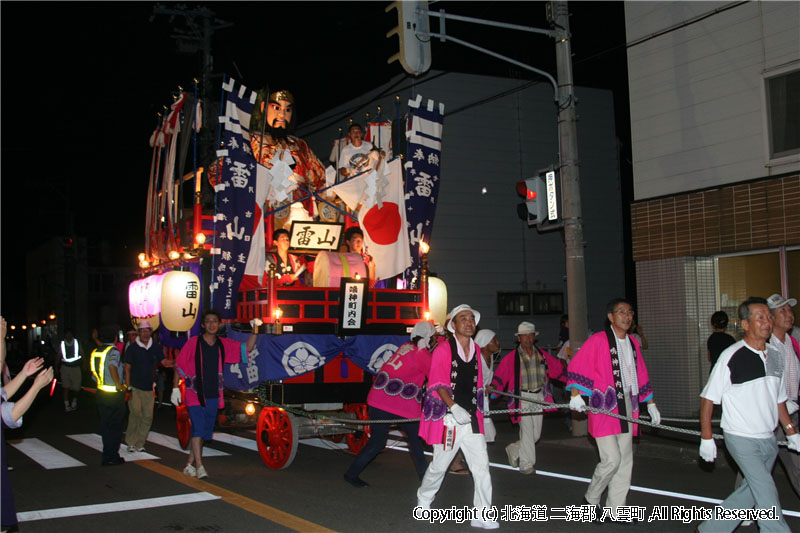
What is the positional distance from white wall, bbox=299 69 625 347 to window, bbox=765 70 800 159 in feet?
36.4

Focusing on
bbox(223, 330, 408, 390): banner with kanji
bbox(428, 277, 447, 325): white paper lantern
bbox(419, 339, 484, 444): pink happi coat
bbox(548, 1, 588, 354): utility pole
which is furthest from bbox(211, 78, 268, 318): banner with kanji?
bbox(419, 339, 484, 444): pink happi coat

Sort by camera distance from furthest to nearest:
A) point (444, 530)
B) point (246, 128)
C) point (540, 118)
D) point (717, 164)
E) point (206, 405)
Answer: point (540, 118) → point (717, 164) → point (246, 128) → point (206, 405) → point (444, 530)

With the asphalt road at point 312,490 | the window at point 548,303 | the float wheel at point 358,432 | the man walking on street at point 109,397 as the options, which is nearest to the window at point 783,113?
the asphalt road at point 312,490

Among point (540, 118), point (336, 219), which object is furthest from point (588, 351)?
point (540, 118)

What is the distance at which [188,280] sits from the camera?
12555mm

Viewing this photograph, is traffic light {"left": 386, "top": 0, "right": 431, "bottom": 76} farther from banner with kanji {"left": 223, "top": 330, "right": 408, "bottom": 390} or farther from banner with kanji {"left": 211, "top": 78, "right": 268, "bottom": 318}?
banner with kanji {"left": 223, "top": 330, "right": 408, "bottom": 390}

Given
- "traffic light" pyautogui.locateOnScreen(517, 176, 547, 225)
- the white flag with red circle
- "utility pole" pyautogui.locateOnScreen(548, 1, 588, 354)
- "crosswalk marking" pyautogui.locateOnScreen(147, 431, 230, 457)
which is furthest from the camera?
the white flag with red circle

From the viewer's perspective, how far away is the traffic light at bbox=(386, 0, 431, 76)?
32.9 ft

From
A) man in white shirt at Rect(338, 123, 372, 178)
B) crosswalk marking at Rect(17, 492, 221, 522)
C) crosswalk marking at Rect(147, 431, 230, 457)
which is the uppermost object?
man in white shirt at Rect(338, 123, 372, 178)

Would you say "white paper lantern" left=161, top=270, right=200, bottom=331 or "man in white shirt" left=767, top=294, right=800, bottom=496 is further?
"white paper lantern" left=161, top=270, right=200, bottom=331

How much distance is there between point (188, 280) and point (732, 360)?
9.36m

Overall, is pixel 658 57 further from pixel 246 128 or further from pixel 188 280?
pixel 188 280

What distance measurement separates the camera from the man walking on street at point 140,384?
11.0m

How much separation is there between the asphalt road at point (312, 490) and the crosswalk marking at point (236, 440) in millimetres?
122
